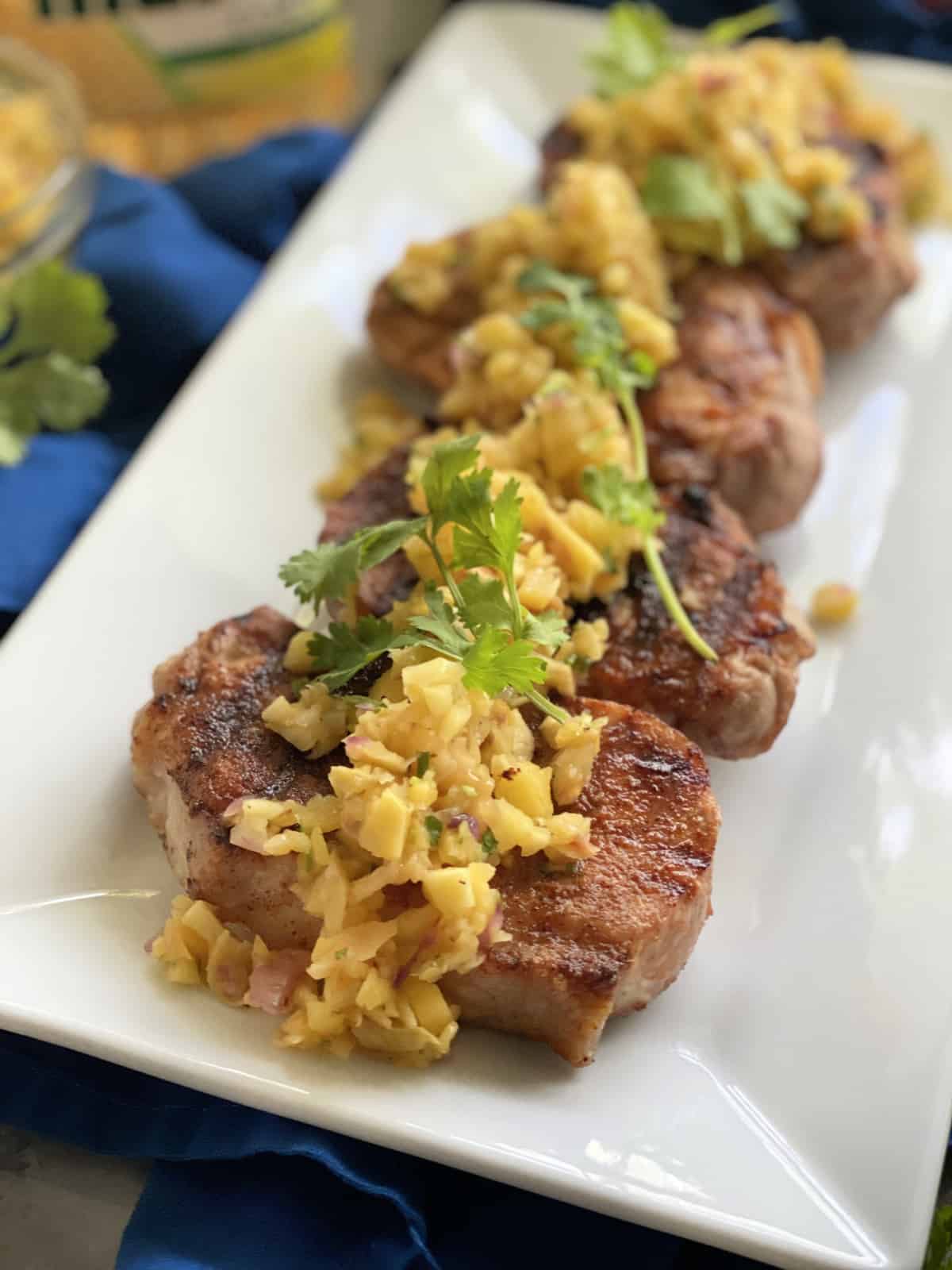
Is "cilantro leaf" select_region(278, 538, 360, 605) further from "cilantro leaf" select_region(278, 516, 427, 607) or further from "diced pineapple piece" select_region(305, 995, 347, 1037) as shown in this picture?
"diced pineapple piece" select_region(305, 995, 347, 1037)

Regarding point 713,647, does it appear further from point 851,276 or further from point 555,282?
point 851,276

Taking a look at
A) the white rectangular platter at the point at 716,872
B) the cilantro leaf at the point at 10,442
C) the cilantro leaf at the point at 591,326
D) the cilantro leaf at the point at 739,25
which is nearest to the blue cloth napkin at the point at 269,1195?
the white rectangular platter at the point at 716,872

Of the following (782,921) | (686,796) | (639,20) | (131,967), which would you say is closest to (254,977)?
(131,967)

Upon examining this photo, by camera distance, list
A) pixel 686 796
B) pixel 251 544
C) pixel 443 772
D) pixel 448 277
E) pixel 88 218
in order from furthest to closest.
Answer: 1. pixel 88 218
2. pixel 448 277
3. pixel 251 544
4. pixel 686 796
5. pixel 443 772

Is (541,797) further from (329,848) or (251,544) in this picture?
(251,544)

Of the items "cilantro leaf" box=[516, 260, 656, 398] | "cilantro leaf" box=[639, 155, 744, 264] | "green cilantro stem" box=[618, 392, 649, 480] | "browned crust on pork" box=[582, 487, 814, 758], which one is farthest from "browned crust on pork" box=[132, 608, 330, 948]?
"cilantro leaf" box=[639, 155, 744, 264]
